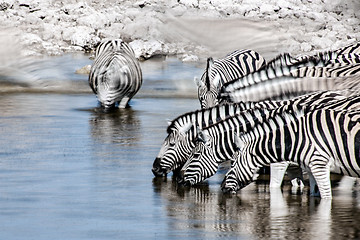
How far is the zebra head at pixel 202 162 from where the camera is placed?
11930 millimetres

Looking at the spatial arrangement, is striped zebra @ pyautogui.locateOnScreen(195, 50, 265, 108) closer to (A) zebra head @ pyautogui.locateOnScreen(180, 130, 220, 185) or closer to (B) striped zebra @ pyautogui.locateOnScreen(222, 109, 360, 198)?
(A) zebra head @ pyautogui.locateOnScreen(180, 130, 220, 185)

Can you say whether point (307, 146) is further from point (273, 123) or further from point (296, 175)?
point (296, 175)

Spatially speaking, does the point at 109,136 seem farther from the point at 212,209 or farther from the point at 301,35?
the point at 301,35

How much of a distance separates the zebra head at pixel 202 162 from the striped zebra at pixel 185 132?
0.53 m

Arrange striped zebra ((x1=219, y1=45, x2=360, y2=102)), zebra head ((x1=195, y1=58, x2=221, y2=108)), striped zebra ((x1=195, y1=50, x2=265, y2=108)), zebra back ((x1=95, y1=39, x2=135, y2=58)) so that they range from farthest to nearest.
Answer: zebra back ((x1=95, y1=39, x2=135, y2=58)), striped zebra ((x1=195, y1=50, x2=265, y2=108)), zebra head ((x1=195, y1=58, x2=221, y2=108)), striped zebra ((x1=219, y1=45, x2=360, y2=102))

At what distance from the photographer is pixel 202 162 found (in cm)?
1195

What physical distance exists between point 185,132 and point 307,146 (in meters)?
2.41

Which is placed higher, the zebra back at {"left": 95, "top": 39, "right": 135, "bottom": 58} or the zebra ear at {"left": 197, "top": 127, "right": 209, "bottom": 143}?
the zebra back at {"left": 95, "top": 39, "right": 135, "bottom": 58}

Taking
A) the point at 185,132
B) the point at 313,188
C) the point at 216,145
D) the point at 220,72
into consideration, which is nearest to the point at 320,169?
the point at 313,188

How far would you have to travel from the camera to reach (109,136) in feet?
52.7

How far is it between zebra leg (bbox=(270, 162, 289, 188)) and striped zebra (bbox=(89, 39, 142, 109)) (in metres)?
9.03

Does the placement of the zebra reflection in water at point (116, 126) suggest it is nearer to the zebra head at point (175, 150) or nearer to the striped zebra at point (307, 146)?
the zebra head at point (175, 150)

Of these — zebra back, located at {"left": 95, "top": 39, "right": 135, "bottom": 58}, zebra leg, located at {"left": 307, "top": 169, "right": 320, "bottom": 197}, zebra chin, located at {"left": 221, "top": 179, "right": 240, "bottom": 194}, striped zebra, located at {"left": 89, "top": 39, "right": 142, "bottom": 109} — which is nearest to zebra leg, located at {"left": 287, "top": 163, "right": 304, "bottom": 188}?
zebra leg, located at {"left": 307, "top": 169, "right": 320, "bottom": 197}

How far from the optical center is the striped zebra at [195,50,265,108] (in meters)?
16.9
